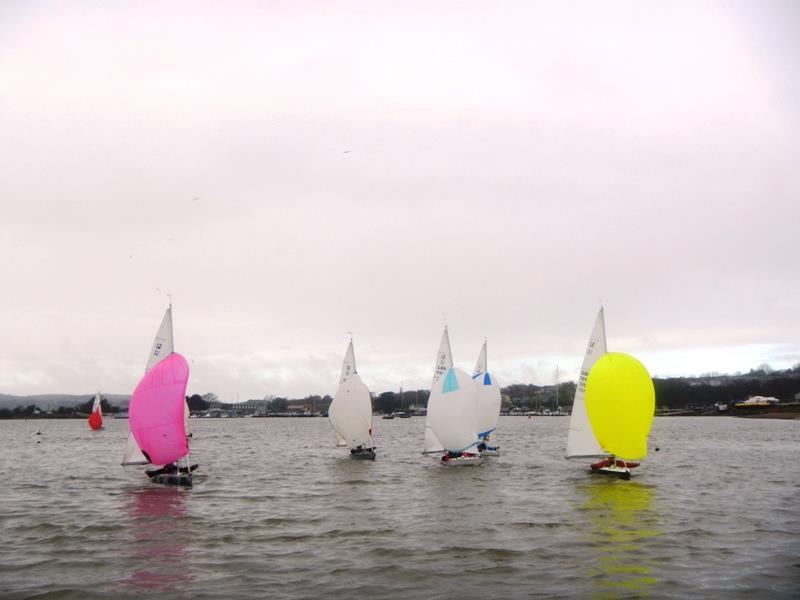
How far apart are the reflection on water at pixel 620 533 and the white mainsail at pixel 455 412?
280 inches

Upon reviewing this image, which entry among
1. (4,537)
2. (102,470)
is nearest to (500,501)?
(4,537)

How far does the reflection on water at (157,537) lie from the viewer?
15766 millimetres

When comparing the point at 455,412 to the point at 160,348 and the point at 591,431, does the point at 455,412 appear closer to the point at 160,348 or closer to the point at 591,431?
the point at 591,431

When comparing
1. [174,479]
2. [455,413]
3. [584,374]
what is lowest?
[174,479]

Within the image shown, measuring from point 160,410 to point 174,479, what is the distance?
3555 mm

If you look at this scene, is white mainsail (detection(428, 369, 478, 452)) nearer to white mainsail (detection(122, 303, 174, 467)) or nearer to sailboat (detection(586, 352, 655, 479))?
sailboat (detection(586, 352, 655, 479))

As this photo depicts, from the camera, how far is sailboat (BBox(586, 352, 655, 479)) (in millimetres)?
30719

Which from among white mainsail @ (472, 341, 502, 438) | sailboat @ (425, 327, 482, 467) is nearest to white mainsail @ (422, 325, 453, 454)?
white mainsail @ (472, 341, 502, 438)

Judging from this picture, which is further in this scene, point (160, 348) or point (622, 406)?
point (160, 348)

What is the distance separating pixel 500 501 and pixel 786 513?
9.27 meters

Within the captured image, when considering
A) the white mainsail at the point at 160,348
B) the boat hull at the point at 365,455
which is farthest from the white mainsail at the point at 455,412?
the white mainsail at the point at 160,348

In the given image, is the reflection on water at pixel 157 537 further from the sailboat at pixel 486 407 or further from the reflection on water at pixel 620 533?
the sailboat at pixel 486 407

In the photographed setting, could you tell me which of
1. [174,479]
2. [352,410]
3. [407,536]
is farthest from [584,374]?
[174,479]

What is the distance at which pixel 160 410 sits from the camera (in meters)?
28.9
